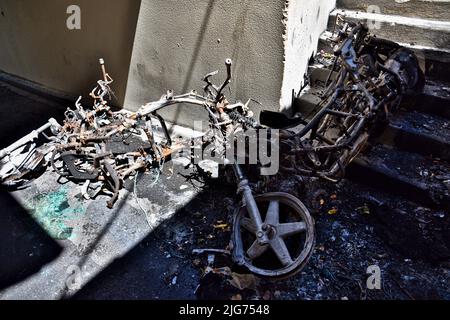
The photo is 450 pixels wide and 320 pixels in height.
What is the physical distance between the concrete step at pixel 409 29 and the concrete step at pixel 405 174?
2.19 meters

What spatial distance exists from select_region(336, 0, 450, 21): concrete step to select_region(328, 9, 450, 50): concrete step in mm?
102

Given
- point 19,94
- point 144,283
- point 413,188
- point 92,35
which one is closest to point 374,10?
point 413,188

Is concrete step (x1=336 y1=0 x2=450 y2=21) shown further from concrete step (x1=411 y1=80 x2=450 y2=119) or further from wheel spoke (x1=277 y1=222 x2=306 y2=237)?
wheel spoke (x1=277 y1=222 x2=306 y2=237)

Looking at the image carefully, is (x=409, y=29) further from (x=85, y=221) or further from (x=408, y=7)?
(x=85, y=221)

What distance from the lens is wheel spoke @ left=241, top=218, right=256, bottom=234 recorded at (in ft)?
13.0

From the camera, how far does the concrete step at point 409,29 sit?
5.59 meters

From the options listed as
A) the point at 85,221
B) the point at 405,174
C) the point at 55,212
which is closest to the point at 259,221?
the point at 405,174

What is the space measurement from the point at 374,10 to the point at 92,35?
6.02 m

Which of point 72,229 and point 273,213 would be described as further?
point 72,229

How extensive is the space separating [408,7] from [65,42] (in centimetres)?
759

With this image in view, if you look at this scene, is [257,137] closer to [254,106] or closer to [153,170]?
[254,106]

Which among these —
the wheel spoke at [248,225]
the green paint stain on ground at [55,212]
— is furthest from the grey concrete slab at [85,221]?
the wheel spoke at [248,225]

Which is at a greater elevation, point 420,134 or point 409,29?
point 409,29

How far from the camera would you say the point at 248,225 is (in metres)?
4.04
